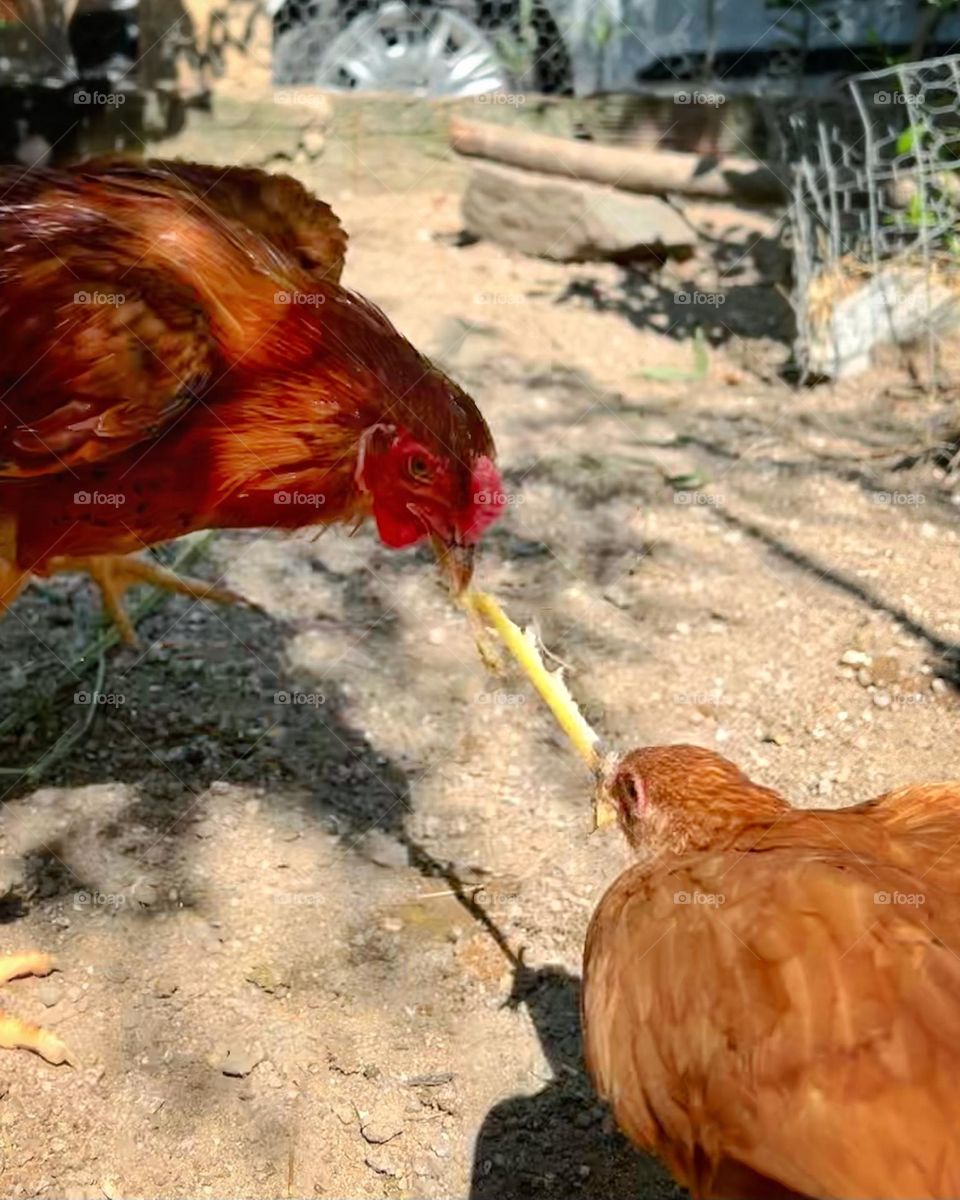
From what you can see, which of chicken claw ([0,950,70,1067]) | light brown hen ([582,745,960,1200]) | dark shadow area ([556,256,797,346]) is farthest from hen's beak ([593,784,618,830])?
dark shadow area ([556,256,797,346])

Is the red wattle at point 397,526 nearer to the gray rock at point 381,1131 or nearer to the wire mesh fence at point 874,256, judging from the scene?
the gray rock at point 381,1131

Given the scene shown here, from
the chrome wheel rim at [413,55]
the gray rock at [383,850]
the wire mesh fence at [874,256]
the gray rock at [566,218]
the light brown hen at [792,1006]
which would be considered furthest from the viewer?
the chrome wheel rim at [413,55]

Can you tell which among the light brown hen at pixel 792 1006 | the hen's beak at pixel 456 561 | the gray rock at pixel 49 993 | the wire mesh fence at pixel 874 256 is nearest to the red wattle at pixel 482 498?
the hen's beak at pixel 456 561

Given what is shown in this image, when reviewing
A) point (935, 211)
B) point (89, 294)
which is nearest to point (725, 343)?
point (935, 211)

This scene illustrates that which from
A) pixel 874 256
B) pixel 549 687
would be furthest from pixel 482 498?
pixel 874 256

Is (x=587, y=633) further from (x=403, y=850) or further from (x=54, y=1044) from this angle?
(x=54, y=1044)
